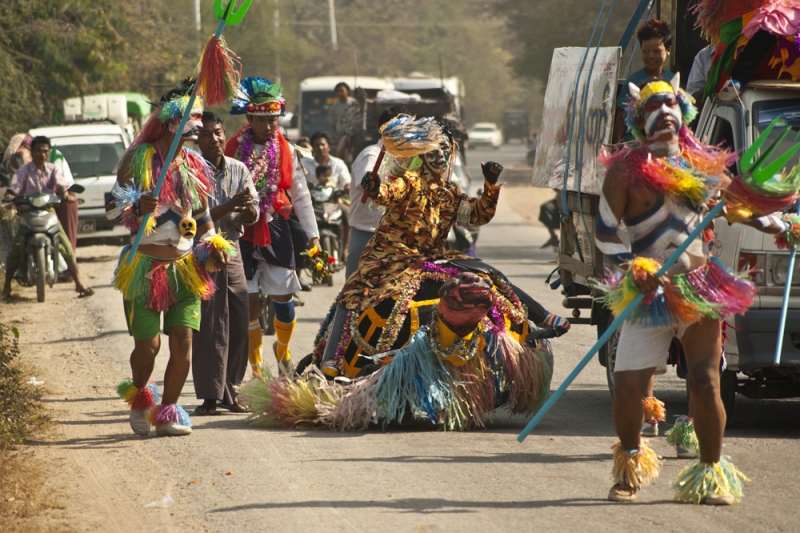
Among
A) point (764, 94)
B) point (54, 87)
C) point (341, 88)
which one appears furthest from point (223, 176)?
point (54, 87)

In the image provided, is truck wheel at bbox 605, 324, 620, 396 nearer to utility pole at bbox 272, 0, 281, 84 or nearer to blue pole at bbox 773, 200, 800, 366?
blue pole at bbox 773, 200, 800, 366

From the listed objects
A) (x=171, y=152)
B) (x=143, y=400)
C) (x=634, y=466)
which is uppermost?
(x=171, y=152)

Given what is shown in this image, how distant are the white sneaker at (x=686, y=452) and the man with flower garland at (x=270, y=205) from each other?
298cm

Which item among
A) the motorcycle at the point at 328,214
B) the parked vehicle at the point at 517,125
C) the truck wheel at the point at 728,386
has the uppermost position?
the truck wheel at the point at 728,386

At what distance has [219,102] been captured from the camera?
682 cm

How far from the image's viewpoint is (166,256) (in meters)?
6.84

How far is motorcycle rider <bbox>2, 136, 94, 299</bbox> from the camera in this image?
14.1 m

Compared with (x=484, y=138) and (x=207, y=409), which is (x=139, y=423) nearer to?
(x=207, y=409)

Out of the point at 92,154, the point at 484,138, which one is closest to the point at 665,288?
the point at 92,154

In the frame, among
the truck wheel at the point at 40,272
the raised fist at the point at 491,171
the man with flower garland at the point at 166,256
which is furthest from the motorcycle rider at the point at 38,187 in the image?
the raised fist at the point at 491,171

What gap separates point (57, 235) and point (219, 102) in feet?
26.6

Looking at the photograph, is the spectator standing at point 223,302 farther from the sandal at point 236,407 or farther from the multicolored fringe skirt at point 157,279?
the multicolored fringe skirt at point 157,279

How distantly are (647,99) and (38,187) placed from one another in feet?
34.7

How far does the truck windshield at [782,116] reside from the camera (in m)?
6.78
